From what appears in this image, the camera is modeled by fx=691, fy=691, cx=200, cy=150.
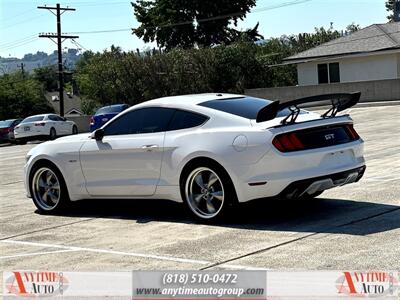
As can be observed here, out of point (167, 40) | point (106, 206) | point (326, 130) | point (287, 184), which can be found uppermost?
point (167, 40)

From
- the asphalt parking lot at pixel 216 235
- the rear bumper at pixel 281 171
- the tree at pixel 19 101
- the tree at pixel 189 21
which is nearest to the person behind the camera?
the asphalt parking lot at pixel 216 235

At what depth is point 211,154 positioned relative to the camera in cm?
775

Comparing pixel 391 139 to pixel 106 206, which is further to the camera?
pixel 391 139

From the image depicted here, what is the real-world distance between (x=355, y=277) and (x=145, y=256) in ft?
8.51

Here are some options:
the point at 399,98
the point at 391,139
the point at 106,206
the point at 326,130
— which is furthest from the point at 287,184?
the point at 399,98

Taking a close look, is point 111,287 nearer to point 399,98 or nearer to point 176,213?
point 176,213

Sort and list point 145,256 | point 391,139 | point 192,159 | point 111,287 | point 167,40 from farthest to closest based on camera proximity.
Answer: point 167,40 → point 391,139 → point 192,159 → point 145,256 → point 111,287

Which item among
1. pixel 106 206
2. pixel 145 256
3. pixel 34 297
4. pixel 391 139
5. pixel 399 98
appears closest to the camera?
pixel 34 297

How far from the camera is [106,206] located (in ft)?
32.7

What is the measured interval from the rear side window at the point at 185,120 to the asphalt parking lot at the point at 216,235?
1.14m

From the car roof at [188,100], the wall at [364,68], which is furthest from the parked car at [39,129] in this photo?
the car roof at [188,100]

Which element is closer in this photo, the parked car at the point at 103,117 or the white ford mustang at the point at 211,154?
the white ford mustang at the point at 211,154

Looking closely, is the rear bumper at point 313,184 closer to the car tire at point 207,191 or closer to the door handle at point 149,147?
the car tire at point 207,191

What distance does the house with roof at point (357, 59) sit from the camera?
3897cm
